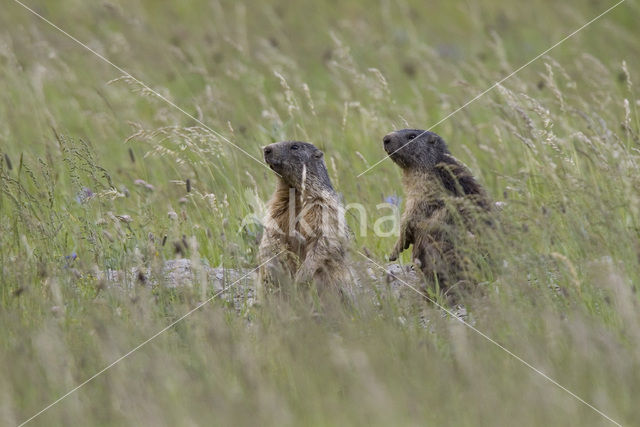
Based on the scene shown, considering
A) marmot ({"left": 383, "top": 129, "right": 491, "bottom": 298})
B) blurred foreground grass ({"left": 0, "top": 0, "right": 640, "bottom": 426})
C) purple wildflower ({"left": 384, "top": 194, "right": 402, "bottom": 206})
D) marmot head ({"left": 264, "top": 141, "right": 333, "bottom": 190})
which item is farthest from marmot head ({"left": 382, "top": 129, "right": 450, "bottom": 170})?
blurred foreground grass ({"left": 0, "top": 0, "right": 640, "bottom": 426})

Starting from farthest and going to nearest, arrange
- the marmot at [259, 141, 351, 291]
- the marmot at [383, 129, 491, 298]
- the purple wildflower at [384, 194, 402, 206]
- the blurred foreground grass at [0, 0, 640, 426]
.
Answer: the purple wildflower at [384, 194, 402, 206], the marmot at [259, 141, 351, 291], the marmot at [383, 129, 491, 298], the blurred foreground grass at [0, 0, 640, 426]

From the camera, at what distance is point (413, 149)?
7285mm

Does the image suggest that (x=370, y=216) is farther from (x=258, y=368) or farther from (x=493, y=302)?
(x=258, y=368)

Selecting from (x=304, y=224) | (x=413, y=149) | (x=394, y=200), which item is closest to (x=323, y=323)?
(x=304, y=224)

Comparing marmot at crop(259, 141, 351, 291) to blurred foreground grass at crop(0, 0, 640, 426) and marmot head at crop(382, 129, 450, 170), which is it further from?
marmot head at crop(382, 129, 450, 170)

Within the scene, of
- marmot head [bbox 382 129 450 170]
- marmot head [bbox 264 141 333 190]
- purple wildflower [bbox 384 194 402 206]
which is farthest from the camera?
purple wildflower [bbox 384 194 402 206]

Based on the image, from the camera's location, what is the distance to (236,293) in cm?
632

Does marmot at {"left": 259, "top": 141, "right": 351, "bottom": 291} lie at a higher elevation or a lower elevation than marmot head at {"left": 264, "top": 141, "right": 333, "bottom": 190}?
lower

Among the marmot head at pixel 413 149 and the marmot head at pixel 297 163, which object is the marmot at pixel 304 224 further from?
the marmot head at pixel 413 149

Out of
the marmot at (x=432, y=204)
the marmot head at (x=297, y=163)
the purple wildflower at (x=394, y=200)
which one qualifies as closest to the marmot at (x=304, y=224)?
the marmot head at (x=297, y=163)

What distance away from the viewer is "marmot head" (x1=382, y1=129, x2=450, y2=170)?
286 inches

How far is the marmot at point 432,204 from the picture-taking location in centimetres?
637

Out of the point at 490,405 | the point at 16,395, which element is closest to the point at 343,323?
the point at 490,405

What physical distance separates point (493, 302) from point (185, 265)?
2.52 metres
